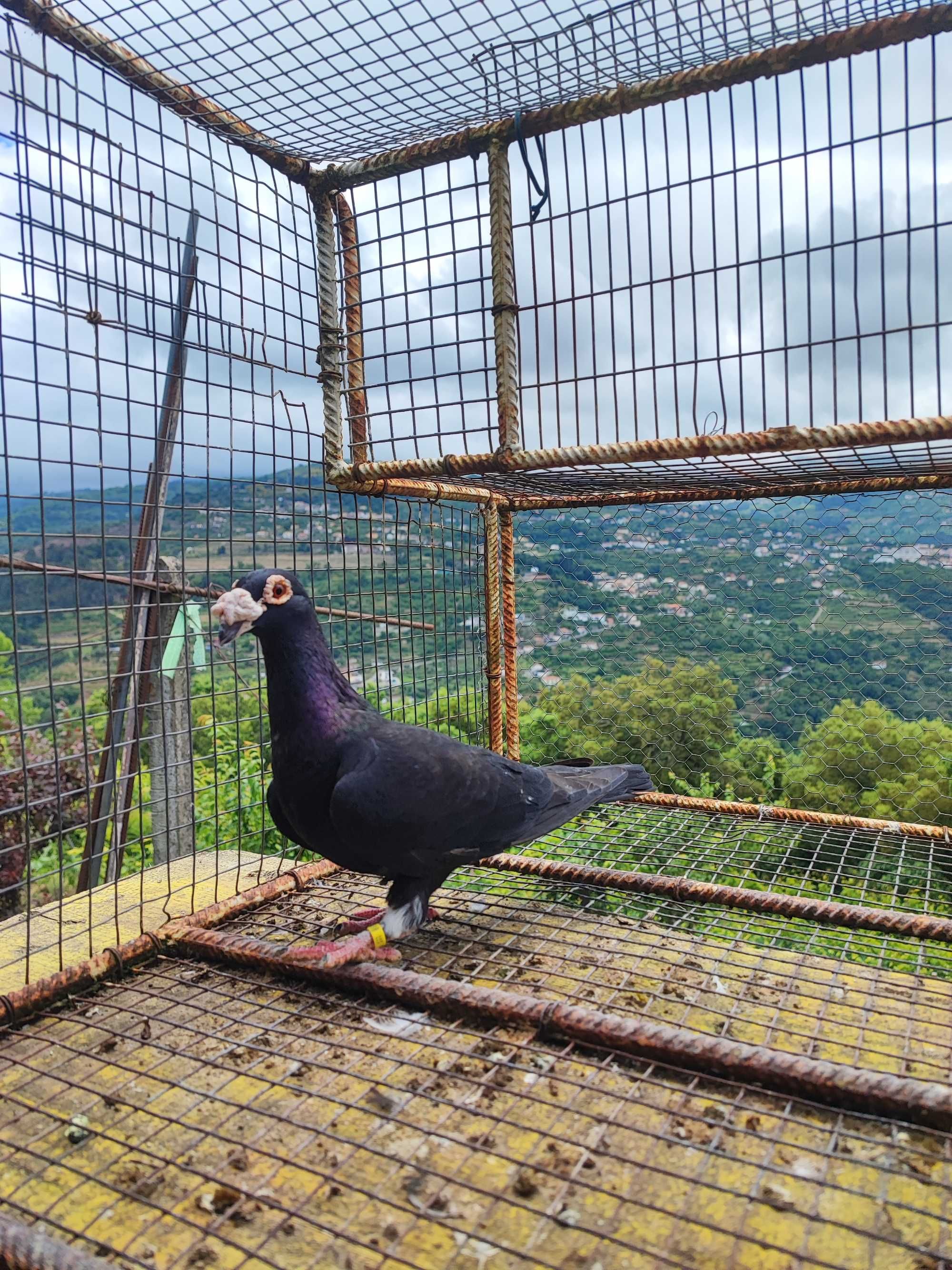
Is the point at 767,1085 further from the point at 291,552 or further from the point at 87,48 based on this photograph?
the point at 87,48

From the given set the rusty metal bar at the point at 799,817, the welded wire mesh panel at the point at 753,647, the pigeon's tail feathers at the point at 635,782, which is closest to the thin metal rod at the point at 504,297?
the pigeon's tail feathers at the point at 635,782

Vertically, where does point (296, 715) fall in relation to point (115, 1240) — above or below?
above

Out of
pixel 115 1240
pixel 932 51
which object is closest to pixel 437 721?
pixel 115 1240

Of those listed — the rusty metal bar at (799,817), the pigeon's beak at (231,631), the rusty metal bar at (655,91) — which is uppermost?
the rusty metal bar at (655,91)

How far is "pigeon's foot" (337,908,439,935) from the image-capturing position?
203 cm

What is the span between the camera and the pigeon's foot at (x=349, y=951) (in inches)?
70.2

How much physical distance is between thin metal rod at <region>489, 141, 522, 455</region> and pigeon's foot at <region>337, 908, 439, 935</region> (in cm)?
124

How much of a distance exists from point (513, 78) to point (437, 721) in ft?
6.59

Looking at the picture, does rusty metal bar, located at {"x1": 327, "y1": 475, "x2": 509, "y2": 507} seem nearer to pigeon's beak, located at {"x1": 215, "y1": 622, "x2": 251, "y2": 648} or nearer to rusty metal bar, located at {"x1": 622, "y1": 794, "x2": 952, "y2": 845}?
pigeon's beak, located at {"x1": 215, "y1": 622, "x2": 251, "y2": 648}

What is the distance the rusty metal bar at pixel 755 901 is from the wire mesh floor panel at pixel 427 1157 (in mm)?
718

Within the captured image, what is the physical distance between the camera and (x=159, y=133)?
1959mm

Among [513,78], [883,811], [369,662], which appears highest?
[513,78]

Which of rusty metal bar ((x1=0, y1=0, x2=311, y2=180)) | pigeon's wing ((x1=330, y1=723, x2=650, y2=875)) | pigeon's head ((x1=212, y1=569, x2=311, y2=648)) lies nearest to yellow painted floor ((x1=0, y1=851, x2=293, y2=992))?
pigeon's wing ((x1=330, y1=723, x2=650, y2=875))

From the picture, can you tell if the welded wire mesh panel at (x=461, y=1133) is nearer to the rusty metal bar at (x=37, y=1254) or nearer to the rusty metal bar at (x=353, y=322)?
the rusty metal bar at (x=37, y=1254)
